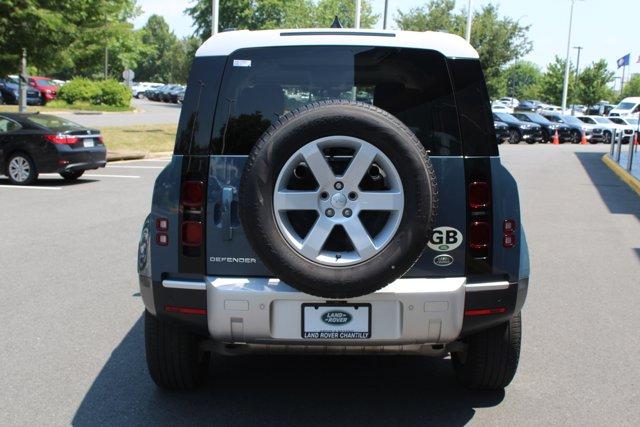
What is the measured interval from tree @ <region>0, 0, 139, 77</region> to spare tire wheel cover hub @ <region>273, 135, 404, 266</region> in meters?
17.9

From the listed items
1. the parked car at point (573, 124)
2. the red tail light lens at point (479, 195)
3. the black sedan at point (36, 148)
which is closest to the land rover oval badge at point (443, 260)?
the red tail light lens at point (479, 195)

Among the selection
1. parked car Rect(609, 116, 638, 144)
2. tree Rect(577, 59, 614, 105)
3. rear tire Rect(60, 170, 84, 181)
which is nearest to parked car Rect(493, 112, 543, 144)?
parked car Rect(609, 116, 638, 144)

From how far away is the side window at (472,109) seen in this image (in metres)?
3.83

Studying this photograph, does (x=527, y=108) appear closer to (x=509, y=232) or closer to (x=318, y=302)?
(x=509, y=232)

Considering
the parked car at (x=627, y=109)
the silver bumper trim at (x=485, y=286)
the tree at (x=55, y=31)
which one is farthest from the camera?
the parked car at (x=627, y=109)

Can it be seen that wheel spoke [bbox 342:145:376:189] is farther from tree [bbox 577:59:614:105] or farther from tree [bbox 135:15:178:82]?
tree [bbox 135:15:178:82]

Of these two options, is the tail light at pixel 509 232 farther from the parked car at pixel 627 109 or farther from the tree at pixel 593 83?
the tree at pixel 593 83

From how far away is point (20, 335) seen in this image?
554 centimetres

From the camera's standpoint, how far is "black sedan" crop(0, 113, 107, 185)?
49.6ft

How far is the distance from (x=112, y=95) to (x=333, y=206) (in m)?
47.8

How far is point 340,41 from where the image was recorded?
384 centimetres

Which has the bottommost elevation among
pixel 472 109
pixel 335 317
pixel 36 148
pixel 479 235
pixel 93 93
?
pixel 36 148

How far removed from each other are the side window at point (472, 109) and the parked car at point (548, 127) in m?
38.2

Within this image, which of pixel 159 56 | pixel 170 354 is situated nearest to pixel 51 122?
pixel 170 354
